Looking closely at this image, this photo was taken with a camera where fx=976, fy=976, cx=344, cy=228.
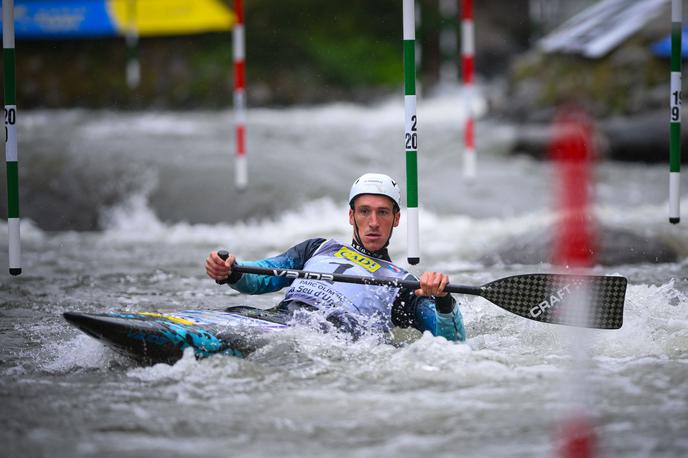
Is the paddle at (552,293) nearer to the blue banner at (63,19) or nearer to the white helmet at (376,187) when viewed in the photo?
the white helmet at (376,187)

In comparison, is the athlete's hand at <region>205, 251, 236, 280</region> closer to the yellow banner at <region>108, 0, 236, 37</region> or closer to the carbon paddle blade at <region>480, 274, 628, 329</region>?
the carbon paddle blade at <region>480, 274, 628, 329</region>

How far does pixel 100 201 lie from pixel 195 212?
1.02 meters

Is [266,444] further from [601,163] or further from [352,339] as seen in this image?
[601,163]

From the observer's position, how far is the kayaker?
430 centimetres

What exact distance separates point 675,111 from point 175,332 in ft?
11.7

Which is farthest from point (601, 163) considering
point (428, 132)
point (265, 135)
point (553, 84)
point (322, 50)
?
point (322, 50)

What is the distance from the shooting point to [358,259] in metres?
4.62

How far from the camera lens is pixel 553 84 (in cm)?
1299

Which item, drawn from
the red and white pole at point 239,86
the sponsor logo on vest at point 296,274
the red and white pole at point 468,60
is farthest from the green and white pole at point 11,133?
the red and white pole at point 468,60

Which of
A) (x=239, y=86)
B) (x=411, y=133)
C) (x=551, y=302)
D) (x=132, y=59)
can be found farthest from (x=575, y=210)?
(x=132, y=59)

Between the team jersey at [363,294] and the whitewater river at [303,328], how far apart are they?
0.11 metres

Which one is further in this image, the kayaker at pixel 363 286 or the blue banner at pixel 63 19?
the blue banner at pixel 63 19

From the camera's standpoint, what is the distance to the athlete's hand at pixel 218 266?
171 inches

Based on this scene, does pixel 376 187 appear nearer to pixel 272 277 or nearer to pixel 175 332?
pixel 272 277
